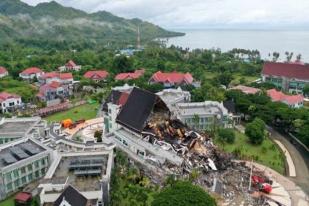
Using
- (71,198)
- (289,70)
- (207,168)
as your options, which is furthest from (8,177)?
(289,70)

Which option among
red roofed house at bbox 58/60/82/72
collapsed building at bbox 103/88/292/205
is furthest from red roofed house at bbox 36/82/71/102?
collapsed building at bbox 103/88/292/205

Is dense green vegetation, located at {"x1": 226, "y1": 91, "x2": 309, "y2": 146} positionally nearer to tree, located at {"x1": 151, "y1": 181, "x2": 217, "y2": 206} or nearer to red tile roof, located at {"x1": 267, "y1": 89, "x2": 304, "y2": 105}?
red tile roof, located at {"x1": 267, "y1": 89, "x2": 304, "y2": 105}

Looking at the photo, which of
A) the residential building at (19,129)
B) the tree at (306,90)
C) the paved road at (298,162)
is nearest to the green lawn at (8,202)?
the residential building at (19,129)

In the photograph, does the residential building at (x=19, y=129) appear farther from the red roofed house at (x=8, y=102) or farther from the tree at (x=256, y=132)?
the tree at (x=256, y=132)

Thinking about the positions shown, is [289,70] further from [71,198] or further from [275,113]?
[71,198]

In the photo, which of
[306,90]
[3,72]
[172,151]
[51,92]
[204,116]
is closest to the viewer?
[172,151]

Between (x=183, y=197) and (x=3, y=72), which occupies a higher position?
(x=3, y=72)
